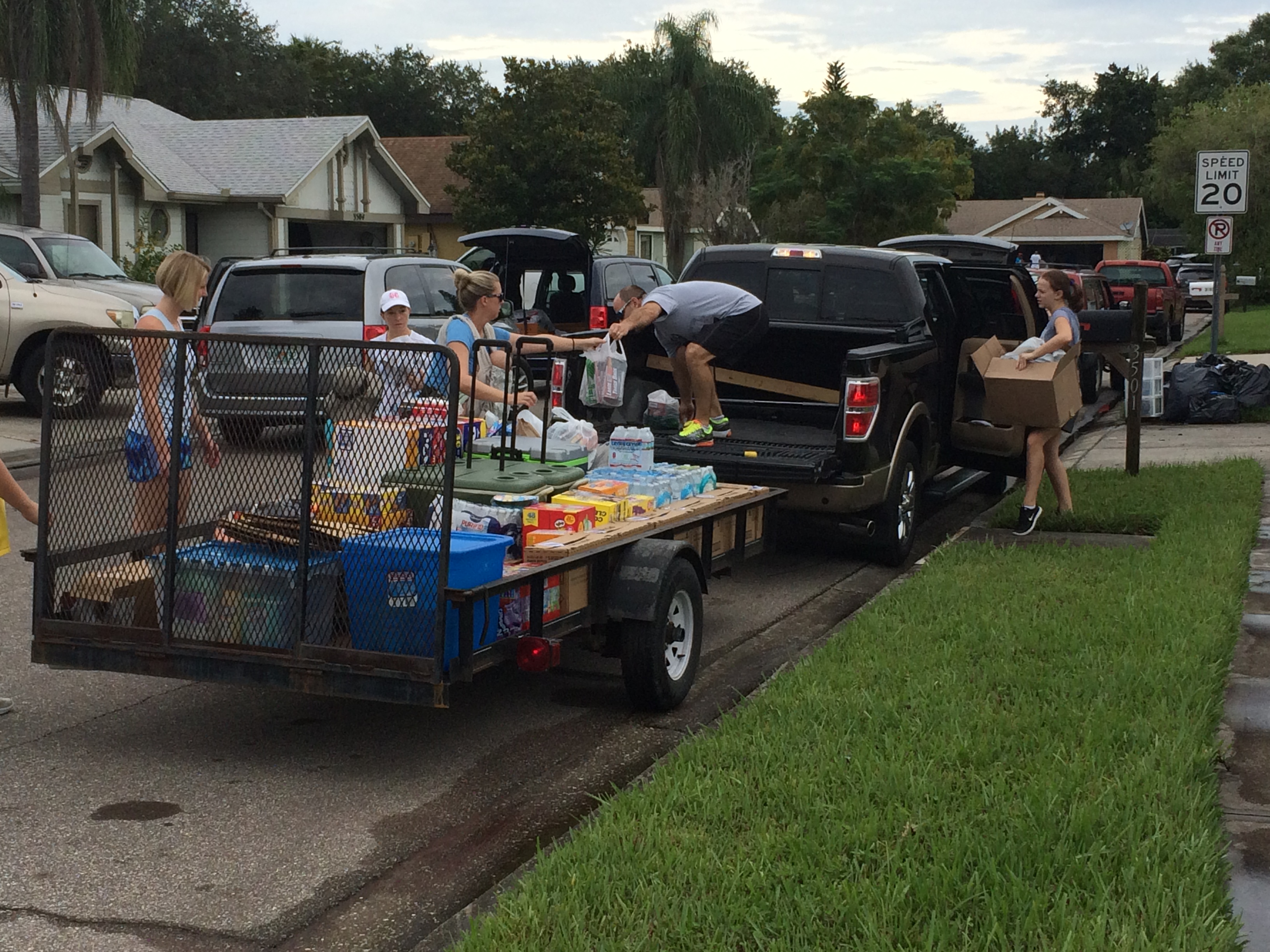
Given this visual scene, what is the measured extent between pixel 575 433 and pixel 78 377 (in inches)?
96.3

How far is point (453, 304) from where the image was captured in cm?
1452

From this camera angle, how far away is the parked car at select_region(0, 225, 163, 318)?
54.5ft

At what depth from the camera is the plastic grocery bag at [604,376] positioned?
8922 millimetres

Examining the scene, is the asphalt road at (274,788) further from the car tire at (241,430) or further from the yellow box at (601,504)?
the yellow box at (601,504)

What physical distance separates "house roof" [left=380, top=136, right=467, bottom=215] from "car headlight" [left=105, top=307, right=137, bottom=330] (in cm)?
3115

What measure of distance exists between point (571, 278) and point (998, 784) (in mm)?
15344

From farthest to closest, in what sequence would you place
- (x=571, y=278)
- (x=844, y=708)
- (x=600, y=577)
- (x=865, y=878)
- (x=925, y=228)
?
(x=925, y=228) → (x=571, y=278) → (x=600, y=577) → (x=844, y=708) → (x=865, y=878)

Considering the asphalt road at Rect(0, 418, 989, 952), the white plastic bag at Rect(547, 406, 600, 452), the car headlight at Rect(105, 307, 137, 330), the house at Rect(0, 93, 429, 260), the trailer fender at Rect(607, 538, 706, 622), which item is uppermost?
the house at Rect(0, 93, 429, 260)

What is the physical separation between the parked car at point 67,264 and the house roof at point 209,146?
1401 centimetres

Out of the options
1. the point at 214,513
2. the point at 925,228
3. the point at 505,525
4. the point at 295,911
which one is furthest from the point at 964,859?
the point at 925,228

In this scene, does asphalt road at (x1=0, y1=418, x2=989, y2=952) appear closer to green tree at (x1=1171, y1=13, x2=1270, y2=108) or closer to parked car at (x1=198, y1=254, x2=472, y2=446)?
parked car at (x1=198, y1=254, x2=472, y2=446)

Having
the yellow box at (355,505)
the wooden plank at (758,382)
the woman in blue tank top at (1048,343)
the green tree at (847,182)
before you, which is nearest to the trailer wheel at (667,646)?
the yellow box at (355,505)

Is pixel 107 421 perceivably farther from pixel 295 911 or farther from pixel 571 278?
pixel 571 278

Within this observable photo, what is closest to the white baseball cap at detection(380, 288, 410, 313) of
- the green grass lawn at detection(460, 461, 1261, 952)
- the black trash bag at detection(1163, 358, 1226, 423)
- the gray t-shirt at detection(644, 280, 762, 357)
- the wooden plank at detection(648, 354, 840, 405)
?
the gray t-shirt at detection(644, 280, 762, 357)
